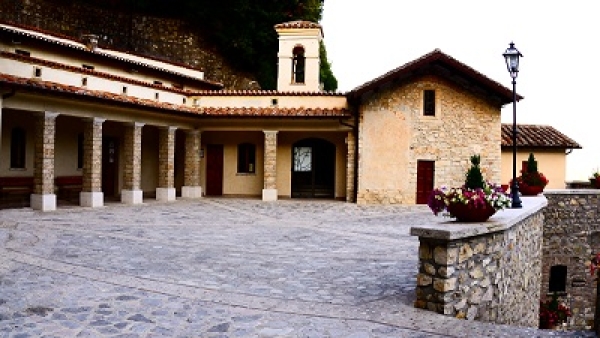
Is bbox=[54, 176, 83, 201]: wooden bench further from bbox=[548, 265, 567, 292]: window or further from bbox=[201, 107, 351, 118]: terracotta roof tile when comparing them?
bbox=[548, 265, 567, 292]: window

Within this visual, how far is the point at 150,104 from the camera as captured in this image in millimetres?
19156

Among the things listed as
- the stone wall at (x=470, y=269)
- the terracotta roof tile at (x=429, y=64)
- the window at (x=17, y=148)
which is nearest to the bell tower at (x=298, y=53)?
the terracotta roof tile at (x=429, y=64)

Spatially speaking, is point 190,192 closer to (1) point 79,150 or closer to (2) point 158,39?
(1) point 79,150

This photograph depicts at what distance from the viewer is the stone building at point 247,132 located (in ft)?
57.3

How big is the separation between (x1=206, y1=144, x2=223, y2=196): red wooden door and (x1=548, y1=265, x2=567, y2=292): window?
47.3 feet

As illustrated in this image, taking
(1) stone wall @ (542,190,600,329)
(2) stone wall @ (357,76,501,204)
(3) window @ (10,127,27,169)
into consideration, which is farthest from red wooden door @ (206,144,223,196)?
(1) stone wall @ (542,190,600,329)

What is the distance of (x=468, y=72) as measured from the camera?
20391 millimetres

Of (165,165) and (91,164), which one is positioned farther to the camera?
(165,165)

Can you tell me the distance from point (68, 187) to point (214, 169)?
6.93 meters

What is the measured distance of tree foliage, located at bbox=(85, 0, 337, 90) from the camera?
3300 cm

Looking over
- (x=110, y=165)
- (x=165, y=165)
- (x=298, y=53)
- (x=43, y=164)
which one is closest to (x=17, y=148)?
(x=43, y=164)

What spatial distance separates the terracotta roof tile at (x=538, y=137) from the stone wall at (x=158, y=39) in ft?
55.8

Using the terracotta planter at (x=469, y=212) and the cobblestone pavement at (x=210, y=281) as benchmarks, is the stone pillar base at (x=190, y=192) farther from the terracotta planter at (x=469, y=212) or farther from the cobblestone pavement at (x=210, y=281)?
the terracotta planter at (x=469, y=212)

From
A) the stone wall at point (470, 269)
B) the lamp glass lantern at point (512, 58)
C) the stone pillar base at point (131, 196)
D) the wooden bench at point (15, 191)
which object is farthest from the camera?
the stone pillar base at point (131, 196)
